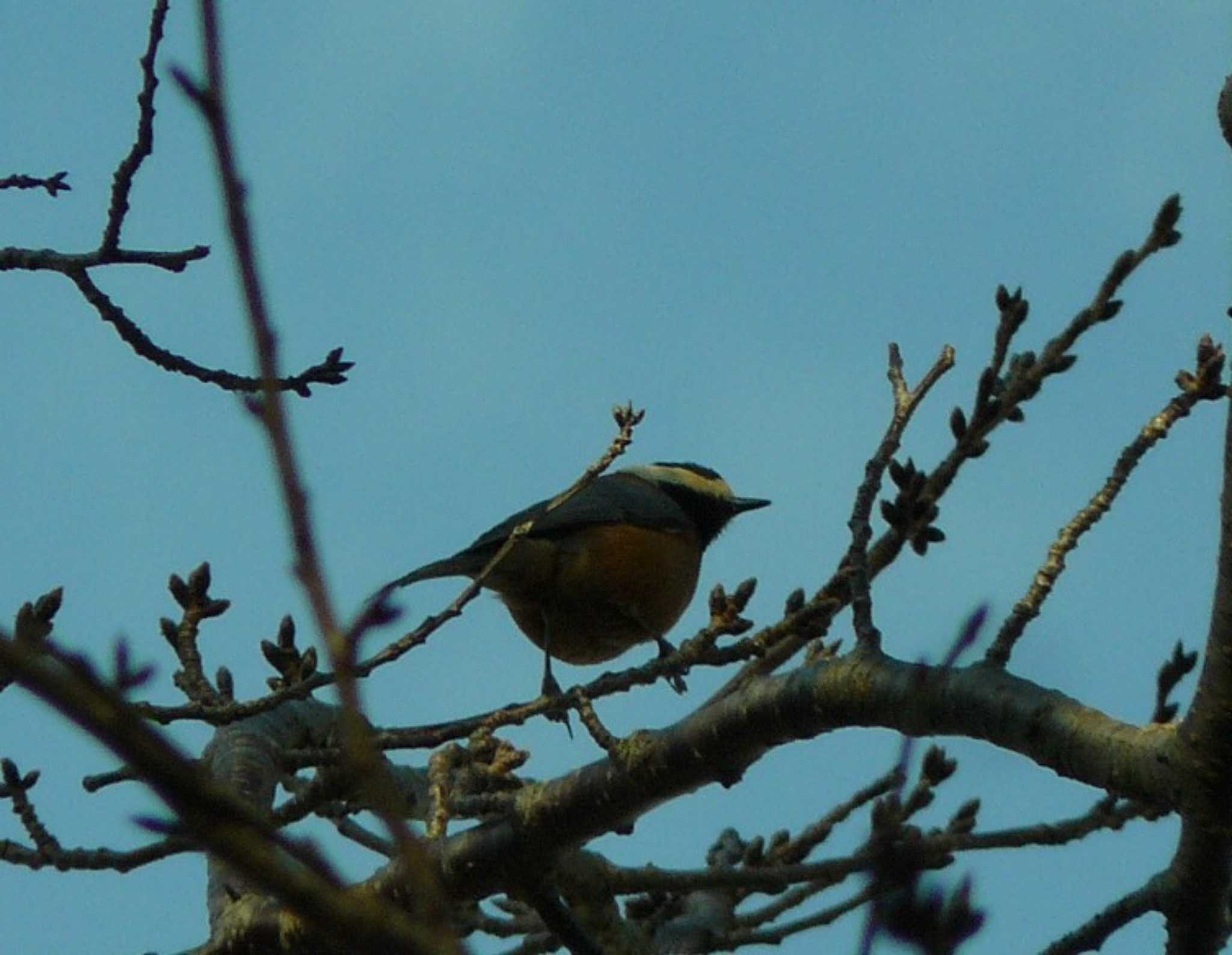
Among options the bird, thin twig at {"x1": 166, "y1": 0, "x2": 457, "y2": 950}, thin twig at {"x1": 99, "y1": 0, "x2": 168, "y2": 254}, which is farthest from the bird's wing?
thin twig at {"x1": 166, "y1": 0, "x2": 457, "y2": 950}

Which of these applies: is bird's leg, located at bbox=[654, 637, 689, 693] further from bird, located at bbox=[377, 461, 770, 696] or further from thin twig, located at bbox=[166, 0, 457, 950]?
thin twig, located at bbox=[166, 0, 457, 950]

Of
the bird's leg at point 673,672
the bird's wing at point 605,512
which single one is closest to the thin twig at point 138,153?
the bird's leg at point 673,672

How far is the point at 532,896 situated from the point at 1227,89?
204cm

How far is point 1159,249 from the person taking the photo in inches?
125

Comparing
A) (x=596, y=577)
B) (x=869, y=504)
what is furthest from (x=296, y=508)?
(x=596, y=577)

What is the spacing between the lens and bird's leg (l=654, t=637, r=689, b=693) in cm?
362

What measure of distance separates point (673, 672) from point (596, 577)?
3695 millimetres

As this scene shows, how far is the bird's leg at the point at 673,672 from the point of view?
3625mm

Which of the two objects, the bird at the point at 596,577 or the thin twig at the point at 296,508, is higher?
the bird at the point at 596,577

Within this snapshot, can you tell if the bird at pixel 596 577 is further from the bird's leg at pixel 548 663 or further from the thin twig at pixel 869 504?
the thin twig at pixel 869 504

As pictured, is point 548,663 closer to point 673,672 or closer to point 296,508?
point 673,672

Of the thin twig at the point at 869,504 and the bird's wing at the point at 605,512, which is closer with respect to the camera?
the thin twig at the point at 869,504

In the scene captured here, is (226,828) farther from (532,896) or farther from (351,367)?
(351,367)

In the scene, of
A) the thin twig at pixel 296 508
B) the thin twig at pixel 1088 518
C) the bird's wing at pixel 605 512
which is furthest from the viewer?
the bird's wing at pixel 605 512
